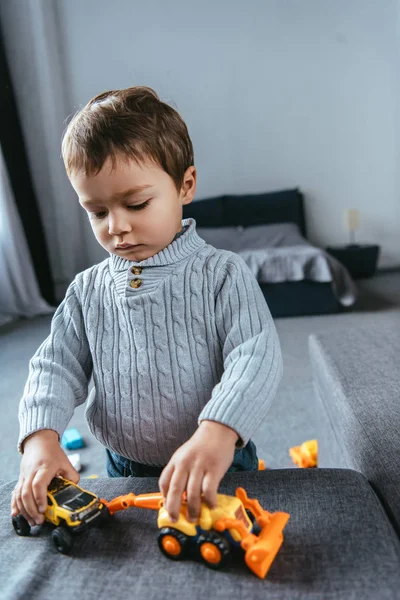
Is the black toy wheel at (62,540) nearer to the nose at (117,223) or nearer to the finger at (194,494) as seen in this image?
the finger at (194,494)

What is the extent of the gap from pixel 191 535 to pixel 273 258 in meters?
2.89

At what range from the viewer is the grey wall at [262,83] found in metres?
4.36

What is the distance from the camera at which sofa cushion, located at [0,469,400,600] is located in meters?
0.53

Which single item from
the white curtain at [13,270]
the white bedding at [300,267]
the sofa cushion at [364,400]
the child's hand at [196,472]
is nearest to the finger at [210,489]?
the child's hand at [196,472]

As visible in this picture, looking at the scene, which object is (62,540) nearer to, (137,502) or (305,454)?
(137,502)

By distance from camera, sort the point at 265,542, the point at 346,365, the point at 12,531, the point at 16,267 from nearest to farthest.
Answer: the point at 265,542
the point at 12,531
the point at 346,365
the point at 16,267

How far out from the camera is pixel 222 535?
0.57 meters

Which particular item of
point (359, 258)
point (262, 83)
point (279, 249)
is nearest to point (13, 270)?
point (279, 249)

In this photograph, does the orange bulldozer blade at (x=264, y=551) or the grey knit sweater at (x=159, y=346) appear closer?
the orange bulldozer blade at (x=264, y=551)

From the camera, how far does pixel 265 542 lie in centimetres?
56

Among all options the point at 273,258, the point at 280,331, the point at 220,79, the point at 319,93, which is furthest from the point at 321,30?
the point at 280,331

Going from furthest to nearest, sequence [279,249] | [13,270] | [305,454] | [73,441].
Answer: [13,270]
[279,249]
[73,441]
[305,454]

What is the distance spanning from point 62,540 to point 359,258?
4034 mm

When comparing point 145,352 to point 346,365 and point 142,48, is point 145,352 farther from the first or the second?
point 142,48
